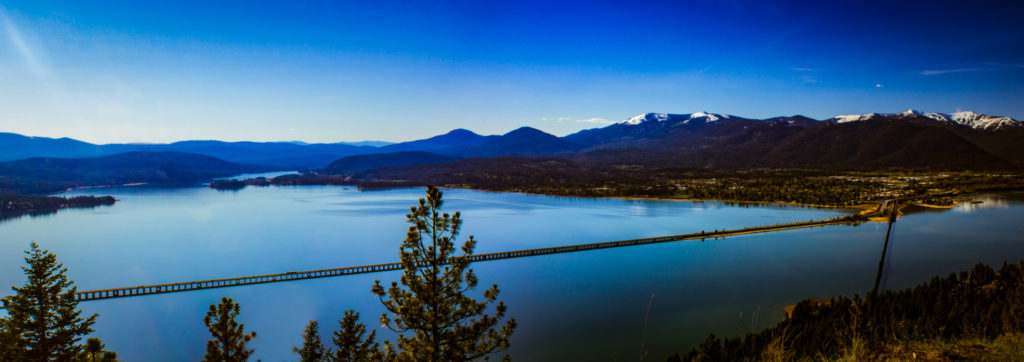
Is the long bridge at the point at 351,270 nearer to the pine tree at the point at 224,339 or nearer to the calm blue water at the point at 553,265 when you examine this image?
the calm blue water at the point at 553,265

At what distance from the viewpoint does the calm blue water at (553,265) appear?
25578mm

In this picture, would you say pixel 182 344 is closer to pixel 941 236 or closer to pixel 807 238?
pixel 807 238

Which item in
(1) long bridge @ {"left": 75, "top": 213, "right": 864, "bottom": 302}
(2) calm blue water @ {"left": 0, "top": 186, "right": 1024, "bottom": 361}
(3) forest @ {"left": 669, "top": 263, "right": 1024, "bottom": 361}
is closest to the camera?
(3) forest @ {"left": 669, "top": 263, "right": 1024, "bottom": 361}

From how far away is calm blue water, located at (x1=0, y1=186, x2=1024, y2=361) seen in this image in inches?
1007

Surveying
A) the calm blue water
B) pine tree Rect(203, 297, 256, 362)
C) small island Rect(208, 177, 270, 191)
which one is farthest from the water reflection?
small island Rect(208, 177, 270, 191)

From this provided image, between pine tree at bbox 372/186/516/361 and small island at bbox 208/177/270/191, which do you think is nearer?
pine tree at bbox 372/186/516/361

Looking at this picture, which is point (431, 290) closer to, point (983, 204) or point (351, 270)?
point (351, 270)

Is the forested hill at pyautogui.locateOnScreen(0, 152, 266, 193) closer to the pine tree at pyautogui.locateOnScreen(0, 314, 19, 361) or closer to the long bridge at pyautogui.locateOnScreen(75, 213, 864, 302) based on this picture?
the long bridge at pyautogui.locateOnScreen(75, 213, 864, 302)

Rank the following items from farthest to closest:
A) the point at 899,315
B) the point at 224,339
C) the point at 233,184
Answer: the point at 233,184 < the point at 899,315 < the point at 224,339

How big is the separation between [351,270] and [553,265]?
17.4 m

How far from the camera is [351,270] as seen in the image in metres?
41.3

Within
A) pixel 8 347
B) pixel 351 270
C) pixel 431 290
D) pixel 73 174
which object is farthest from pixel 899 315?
pixel 73 174

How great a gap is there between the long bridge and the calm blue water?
1386mm

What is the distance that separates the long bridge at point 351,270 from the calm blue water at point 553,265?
139cm
